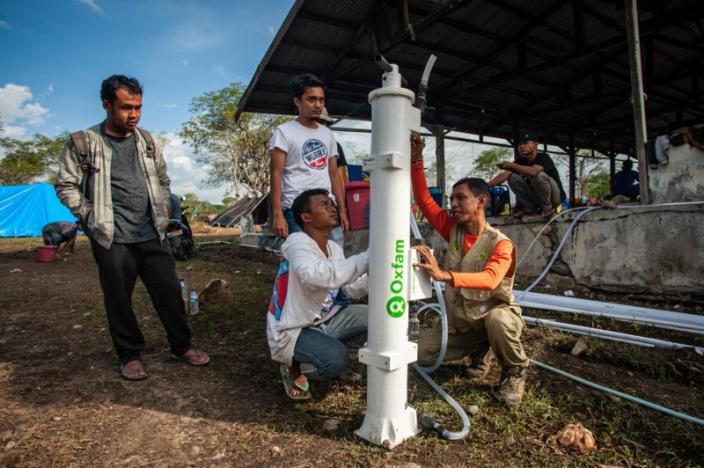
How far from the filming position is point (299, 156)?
2.79 m

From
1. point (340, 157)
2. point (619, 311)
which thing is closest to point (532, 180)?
point (619, 311)

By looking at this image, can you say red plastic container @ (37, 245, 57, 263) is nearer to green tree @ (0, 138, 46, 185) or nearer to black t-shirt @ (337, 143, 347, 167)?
black t-shirt @ (337, 143, 347, 167)

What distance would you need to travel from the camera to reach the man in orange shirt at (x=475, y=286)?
6.63 ft

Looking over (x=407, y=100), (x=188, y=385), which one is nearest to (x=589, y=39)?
(x=407, y=100)

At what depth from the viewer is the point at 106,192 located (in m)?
2.39

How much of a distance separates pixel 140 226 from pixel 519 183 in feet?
13.9

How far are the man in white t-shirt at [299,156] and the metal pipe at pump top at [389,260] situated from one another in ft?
3.64

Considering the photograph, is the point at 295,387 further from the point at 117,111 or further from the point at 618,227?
the point at 618,227

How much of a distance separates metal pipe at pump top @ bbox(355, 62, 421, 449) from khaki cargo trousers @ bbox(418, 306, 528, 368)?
0.65 metres

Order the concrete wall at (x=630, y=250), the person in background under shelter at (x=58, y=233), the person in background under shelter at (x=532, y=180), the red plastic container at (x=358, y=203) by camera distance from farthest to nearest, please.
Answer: the person in background under shelter at (x=58, y=233)
the red plastic container at (x=358, y=203)
the person in background under shelter at (x=532, y=180)
the concrete wall at (x=630, y=250)

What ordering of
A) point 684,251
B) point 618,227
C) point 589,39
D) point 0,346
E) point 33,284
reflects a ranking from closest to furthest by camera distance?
point 0,346 < point 684,251 < point 618,227 < point 33,284 < point 589,39

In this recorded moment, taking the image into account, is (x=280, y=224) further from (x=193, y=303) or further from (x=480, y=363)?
(x=193, y=303)

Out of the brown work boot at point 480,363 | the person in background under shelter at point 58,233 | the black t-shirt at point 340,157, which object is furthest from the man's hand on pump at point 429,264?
the person in background under shelter at point 58,233

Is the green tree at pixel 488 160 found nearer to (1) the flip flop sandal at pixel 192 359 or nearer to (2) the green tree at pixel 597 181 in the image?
(2) the green tree at pixel 597 181
